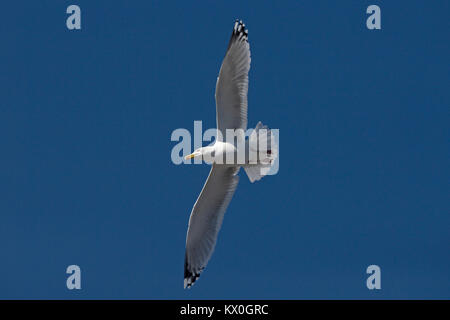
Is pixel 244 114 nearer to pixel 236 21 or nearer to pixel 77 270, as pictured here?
pixel 236 21

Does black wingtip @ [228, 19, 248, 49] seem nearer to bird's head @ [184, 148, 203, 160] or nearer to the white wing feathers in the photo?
the white wing feathers

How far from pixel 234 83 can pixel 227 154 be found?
665mm

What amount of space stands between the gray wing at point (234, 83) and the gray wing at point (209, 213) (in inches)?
20.1

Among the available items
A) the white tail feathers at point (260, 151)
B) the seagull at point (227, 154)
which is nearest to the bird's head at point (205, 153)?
the seagull at point (227, 154)

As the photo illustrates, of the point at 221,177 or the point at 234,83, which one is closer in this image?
the point at 234,83

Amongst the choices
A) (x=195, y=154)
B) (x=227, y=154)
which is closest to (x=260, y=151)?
(x=227, y=154)

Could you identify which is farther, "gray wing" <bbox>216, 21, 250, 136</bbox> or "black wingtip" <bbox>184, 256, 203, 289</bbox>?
"black wingtip" <bbox>184, 256, 203, 289</bbox>

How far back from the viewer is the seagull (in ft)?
29.2

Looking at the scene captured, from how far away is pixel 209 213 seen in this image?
9453 millimetres

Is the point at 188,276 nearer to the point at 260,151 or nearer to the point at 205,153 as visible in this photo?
the point at 205,153

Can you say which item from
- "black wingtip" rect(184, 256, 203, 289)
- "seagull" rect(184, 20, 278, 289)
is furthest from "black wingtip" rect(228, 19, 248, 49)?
"black wingtip" rect(184, 256, 203, 289)

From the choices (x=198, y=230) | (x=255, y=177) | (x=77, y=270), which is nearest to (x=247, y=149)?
(x=255, y=177)

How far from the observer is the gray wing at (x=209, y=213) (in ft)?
30.7

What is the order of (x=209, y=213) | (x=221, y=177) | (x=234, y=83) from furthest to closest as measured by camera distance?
(x=209, y=213)
(x=221, y=177)
(x=234, y=83)
